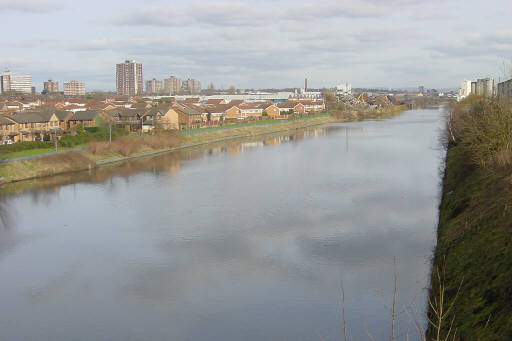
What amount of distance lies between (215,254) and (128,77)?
41237 mm

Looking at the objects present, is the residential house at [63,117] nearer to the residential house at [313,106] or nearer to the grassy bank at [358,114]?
the residential house at [313,106]

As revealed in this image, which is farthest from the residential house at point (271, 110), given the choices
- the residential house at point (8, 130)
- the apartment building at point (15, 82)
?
the apartment building at point (15, 82)

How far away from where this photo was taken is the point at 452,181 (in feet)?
16.3

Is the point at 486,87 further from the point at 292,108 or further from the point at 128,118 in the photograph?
the point at 128,118

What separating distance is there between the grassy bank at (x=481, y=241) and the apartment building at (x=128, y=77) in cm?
4028

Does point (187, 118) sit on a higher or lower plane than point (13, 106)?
lower

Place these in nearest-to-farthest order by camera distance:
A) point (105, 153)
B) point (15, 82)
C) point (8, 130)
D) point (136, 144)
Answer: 1. point (105, 153)
2. point (136, 144)
3. point (8, 130)
4. point (15, 82)

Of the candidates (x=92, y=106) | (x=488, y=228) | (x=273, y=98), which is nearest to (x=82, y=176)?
(x=488, y=228)

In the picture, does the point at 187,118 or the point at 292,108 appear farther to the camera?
the point at 292,108

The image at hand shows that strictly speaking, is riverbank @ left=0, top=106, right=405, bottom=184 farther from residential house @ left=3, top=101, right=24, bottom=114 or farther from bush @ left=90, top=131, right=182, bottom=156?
residential house @ left=3, top=101, right=24, bottom=114

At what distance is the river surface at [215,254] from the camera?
2.80 metres

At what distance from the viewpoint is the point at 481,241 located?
9.15 ft

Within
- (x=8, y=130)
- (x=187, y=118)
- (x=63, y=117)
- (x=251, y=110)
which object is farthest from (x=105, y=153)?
(x=251, y=110)

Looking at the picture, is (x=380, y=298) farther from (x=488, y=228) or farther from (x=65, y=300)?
(x=65, y=300)
